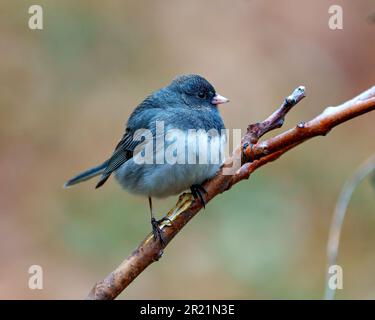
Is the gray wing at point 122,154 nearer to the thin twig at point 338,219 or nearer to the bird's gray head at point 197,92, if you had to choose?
the bird's gray head at point 197,92

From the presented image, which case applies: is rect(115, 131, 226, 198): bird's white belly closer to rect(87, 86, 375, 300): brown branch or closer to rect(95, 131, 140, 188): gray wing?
rect(95, 131, 140, 188): gray wing

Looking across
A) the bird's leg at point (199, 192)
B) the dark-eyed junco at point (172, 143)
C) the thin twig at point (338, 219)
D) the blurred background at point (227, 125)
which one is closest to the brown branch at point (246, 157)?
the bird's leg at point (199, 192)

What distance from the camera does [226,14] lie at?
21.1ft

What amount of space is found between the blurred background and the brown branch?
198cm

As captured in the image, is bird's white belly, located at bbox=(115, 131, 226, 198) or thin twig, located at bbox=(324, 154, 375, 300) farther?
bird's white belly, located at bbox=(115, 131, 226, 198)

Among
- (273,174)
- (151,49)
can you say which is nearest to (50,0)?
(151,49)

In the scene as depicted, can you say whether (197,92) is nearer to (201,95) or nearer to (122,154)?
(201,95)

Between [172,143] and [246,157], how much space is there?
30.6 inches

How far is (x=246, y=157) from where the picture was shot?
2.07 m

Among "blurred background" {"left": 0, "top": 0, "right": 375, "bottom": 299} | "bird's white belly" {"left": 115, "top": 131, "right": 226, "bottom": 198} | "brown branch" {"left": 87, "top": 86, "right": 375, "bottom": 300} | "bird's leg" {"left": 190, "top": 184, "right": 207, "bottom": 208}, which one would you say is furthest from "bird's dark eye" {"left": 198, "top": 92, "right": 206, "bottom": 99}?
"blurred background" {"left": 0, "top": 0, "right": 375, "bottom": 299}

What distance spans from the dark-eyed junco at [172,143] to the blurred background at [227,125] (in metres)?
1.56

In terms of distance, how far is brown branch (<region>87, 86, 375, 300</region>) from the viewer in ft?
6.35

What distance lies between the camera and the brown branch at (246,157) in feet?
6.35

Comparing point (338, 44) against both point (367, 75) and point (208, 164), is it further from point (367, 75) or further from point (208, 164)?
point (208, 164)
